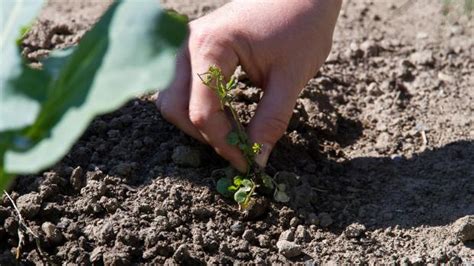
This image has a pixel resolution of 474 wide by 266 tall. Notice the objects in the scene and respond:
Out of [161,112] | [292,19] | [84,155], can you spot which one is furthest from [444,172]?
[84,155]

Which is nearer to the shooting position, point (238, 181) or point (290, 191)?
point (238, 181)

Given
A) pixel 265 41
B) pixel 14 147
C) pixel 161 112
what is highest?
pixel 14 147

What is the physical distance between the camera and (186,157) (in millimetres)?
2414

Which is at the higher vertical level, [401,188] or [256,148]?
[256,148]

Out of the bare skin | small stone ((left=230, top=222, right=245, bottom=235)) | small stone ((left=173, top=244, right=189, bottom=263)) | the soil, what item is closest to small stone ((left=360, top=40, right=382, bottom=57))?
the soil

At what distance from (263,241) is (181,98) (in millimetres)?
401

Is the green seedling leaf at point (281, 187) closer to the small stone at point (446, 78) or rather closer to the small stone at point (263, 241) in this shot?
the small stone at point (263, 241)

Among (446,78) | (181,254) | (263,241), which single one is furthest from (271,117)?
(446,78)

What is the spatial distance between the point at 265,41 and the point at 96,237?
643 millimetres

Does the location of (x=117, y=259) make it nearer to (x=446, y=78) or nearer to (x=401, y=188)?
(x=401, y=188)

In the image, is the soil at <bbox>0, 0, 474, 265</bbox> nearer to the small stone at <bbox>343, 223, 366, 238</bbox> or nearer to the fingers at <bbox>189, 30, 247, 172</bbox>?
the small stone at <bbox>343, 223, 366, 238</bbox>

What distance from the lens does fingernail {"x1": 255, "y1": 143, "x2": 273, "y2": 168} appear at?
2352 mm

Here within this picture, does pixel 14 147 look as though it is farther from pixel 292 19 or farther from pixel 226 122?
pixel 292 19

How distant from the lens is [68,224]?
226 centimetres
